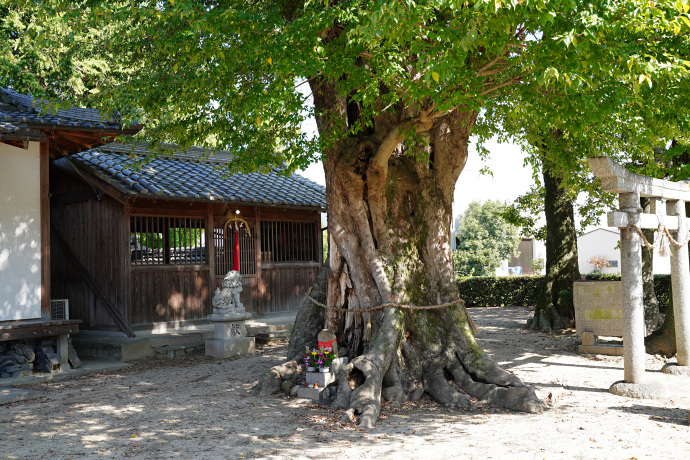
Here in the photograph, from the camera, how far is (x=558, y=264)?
1514 centimetres

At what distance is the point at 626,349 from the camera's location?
8.27 meters

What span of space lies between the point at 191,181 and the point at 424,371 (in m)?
8.55

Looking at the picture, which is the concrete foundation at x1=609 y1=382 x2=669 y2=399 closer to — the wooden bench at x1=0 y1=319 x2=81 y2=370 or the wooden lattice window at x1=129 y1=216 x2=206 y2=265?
the wooden bench at x1=0 y1=319 x2=81 y2=370

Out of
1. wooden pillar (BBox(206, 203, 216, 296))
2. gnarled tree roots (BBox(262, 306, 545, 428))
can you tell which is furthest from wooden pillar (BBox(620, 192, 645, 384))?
wooden pillar (BBox(206, 203, 216, 296))

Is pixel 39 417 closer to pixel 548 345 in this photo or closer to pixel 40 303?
pixel 40 303

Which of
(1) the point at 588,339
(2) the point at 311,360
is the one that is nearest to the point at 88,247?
(2) the point at 311,360

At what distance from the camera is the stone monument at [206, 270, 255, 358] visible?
12180 millimetres

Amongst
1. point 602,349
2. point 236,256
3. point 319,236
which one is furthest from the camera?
point 319,236

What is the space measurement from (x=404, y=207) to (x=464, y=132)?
157 cm

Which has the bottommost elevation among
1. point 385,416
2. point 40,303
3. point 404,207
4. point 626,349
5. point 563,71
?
point 385,416

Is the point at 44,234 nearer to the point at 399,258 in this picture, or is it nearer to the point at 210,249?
the point at 210,249

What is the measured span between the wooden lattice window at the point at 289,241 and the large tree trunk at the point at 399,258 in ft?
23.4

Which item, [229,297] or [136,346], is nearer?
[136,346]

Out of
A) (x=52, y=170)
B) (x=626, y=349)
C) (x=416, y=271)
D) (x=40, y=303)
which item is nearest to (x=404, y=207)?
(x=416, y=271)
